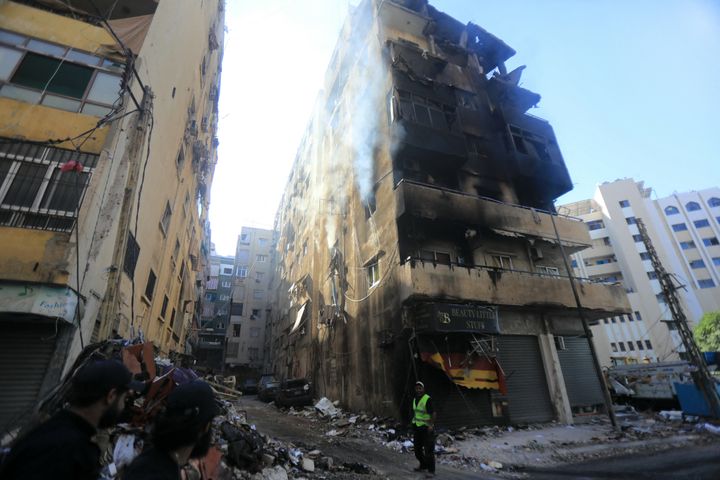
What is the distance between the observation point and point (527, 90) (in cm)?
2014

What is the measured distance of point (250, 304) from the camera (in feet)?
154

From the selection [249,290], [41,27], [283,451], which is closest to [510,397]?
[283,451]

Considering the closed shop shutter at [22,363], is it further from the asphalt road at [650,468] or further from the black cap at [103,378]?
the asphalt road at [650,468]

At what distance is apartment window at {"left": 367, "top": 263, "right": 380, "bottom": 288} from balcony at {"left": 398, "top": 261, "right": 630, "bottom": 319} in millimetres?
2355

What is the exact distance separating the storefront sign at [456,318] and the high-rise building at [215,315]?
40487 mm

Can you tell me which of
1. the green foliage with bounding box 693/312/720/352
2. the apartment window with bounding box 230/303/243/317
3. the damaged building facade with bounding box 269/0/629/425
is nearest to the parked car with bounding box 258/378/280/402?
the damaged building facade with bounding box 269/0/629/425

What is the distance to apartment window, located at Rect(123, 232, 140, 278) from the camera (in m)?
9.55

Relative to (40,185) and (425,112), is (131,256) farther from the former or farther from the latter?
(425,112)

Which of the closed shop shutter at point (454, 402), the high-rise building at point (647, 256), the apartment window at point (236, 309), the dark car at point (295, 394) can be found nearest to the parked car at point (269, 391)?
the dark car at point (295, 394)

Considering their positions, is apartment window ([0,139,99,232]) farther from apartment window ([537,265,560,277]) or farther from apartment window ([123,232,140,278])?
apartment window ([537,265,560,277])

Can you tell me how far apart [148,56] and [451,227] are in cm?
1225

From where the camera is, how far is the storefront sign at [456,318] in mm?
11266

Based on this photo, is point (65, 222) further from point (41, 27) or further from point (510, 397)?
point (510, 397)

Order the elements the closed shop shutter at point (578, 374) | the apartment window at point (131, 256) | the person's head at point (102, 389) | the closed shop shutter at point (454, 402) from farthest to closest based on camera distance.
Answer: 1. the closed shop shutter at point (578, 374)
2. the closed shop shutter at point (454, 402)
3. the apartment window at point (131, 256)
4. the person's head at point (102, 389)
